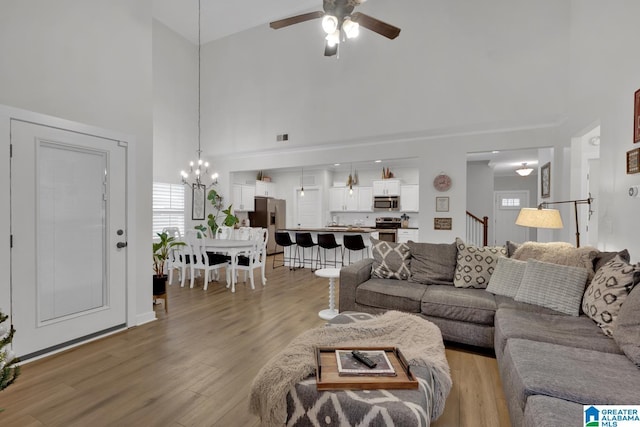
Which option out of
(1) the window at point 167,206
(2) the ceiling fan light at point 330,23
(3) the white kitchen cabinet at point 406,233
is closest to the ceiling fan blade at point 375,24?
(2) the ceiling fan light at point 330,23

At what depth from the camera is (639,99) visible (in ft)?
7.82

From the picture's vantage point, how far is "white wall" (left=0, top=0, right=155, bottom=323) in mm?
2541

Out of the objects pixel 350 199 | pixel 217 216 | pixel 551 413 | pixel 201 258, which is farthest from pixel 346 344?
pixel 350 199

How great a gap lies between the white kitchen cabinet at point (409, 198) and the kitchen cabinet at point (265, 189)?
394cm

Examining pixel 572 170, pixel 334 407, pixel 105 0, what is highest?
pixel 105 0

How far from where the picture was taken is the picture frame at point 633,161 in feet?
7.91

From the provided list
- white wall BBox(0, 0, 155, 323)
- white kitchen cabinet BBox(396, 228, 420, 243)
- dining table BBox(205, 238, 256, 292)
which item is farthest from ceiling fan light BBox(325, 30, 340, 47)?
white kitchen cabinet BBox(396, 228, 420, 243)

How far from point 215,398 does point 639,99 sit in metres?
3.85

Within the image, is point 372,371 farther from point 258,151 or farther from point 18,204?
point 258,151

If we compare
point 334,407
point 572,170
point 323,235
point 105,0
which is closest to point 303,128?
point 323,235

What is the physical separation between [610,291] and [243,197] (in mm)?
7397

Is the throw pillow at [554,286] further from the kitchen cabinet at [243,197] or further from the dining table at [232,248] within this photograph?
the kitchen cabinet at [243,197]

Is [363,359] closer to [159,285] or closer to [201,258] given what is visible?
[159,285]

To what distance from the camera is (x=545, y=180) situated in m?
5.15
